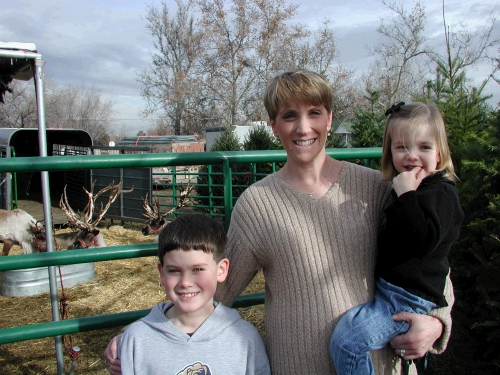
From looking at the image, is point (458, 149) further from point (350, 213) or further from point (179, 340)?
point (179, 340)

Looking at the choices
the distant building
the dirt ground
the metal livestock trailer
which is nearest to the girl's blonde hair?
the dirt ground

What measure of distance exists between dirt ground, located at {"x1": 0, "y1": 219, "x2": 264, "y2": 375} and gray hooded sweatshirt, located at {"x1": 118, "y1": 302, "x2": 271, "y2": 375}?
2343 mm

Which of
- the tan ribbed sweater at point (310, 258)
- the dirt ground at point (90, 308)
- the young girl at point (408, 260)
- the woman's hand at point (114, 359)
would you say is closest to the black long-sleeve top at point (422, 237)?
the young girl at point (408, 260)

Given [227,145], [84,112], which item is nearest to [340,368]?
[227,145]

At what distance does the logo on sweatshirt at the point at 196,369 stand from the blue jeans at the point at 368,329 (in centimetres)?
41

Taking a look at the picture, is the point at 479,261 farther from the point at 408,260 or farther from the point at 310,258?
the point at 310,258

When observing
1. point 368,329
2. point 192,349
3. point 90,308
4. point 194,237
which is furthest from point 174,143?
point 368,329

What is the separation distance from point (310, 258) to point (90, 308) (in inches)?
183

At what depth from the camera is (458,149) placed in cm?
319

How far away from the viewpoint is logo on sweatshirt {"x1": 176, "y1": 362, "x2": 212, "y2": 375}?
4.70 feet

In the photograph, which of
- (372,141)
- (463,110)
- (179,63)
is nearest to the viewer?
(463,110)

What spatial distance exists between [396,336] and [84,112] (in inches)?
1781

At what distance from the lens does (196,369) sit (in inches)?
56.7

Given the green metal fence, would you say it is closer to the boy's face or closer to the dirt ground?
the boy's face
